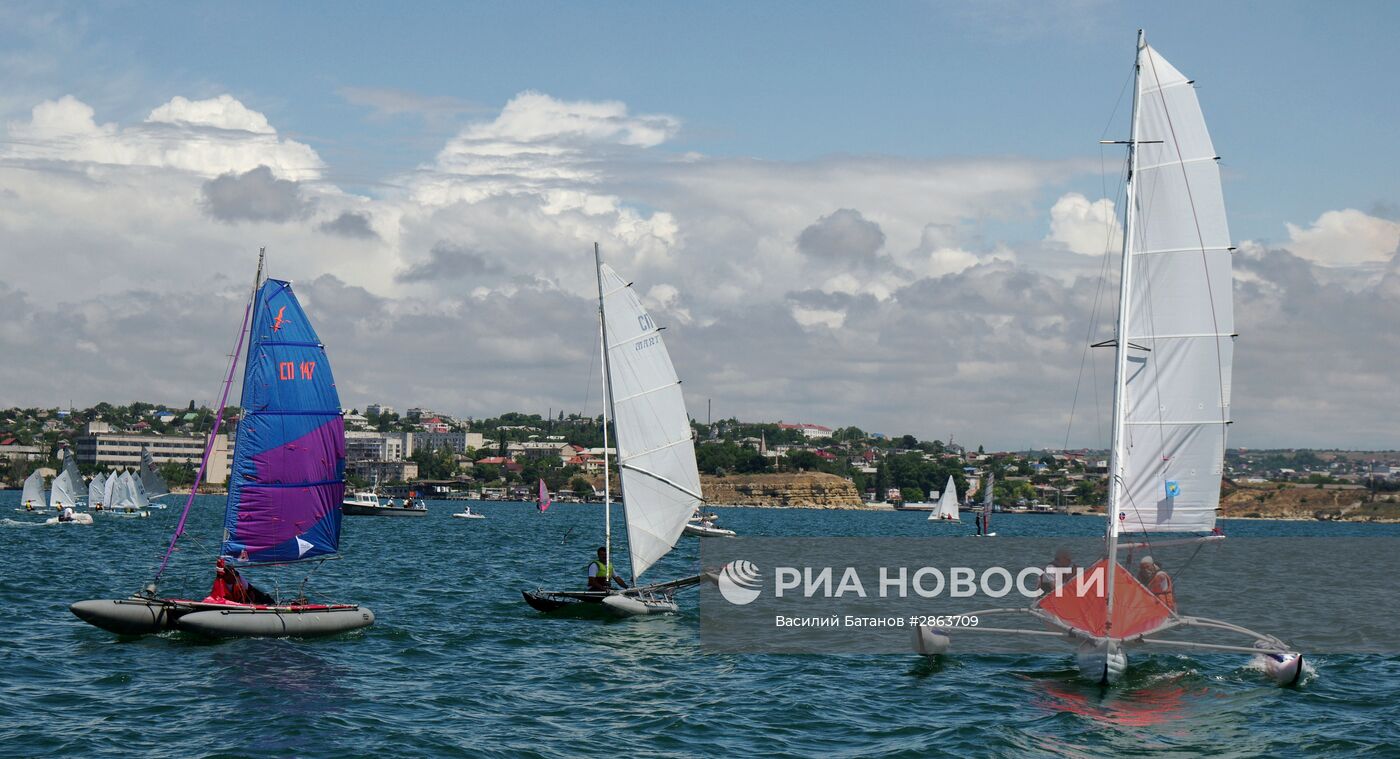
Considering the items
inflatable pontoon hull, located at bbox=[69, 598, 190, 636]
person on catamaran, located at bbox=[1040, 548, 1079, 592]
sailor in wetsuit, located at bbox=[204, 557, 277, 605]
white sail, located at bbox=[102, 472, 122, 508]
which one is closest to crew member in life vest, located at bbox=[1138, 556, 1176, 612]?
person on catamaran, located at bbox=[1040, 548, 1079, 592]

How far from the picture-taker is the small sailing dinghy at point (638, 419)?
125ft

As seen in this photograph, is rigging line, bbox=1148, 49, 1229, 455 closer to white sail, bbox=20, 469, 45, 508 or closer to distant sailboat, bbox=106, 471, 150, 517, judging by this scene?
distant sailboat, bbox=106, 471, 150, 517

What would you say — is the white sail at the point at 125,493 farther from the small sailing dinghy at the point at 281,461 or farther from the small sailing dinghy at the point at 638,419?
the small sailing dinghy at the point at 281,461

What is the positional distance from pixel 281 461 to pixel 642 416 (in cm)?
1016

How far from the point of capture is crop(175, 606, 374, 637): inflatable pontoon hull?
2981 centimetres

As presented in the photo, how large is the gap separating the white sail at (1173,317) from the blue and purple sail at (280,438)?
18.3 m

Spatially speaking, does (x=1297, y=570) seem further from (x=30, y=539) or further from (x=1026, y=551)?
(x=30, y=539)

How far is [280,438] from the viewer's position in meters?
32.5

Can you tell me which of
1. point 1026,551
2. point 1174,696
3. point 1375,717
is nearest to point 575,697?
point 1174,696

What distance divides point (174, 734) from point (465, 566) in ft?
124

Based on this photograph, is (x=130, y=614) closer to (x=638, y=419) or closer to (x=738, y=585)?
(x=638, y=419)

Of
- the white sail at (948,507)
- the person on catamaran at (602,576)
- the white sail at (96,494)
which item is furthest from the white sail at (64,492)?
the white sail at (948,507)

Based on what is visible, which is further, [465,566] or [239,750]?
[465,566]

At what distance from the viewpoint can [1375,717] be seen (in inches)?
990
